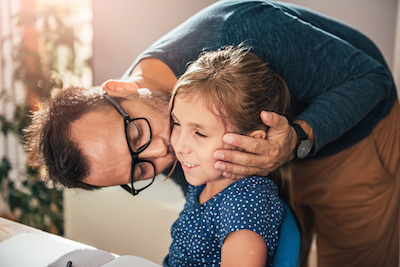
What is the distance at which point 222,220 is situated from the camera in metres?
1.07

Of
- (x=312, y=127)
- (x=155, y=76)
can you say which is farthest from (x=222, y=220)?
(x=155, y=76)

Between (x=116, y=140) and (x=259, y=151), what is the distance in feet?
1.53

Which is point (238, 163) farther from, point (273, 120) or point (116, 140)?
point (116, 140)

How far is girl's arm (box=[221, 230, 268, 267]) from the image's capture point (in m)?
0.98

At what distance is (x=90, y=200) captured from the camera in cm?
247

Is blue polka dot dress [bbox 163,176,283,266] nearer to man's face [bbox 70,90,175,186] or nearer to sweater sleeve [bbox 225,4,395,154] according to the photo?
man's face [bbox 70,90,175,186]

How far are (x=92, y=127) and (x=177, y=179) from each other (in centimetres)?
44

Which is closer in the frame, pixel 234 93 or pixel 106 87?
pixel 234 93

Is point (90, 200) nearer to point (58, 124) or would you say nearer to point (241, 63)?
point (58, 124)

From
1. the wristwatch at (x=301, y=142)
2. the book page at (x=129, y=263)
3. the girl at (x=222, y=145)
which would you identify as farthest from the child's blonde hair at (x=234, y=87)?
the book page at (x=129, y=263)

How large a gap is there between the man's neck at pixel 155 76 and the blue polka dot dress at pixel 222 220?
384 millimetres

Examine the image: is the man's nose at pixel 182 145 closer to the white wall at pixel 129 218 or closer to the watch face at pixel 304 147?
the watch face at pixel 304 147

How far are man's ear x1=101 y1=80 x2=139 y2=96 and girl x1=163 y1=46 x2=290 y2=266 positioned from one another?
0.89ft

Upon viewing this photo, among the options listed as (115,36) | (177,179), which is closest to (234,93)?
(177,179)
